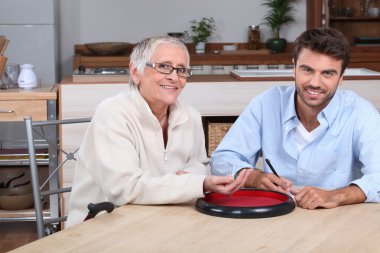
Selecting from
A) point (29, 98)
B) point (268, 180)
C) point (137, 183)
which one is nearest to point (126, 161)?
point (137, 183)

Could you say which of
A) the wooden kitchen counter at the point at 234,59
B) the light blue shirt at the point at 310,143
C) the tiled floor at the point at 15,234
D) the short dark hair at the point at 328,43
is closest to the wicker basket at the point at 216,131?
the tiled floor at the point at 15,234

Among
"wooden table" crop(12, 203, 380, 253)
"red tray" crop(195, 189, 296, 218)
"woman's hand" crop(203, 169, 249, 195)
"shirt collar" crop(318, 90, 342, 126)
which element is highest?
"shirt collar" crop(318, 90, 342, 126)

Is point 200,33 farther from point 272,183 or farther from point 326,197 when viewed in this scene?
point 326,197

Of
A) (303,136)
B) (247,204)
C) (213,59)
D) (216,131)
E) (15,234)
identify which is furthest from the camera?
(213,59)

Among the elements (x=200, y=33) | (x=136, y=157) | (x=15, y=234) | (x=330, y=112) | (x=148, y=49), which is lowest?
(x=15, y=234)

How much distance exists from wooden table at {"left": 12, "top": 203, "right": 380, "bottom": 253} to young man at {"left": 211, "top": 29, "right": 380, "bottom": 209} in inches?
14.2

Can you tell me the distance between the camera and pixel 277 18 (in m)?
6.29

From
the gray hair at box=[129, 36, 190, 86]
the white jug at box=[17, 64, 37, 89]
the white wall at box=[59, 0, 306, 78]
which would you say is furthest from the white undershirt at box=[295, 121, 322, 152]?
the white wall at box=[59, 0, 306, 78]

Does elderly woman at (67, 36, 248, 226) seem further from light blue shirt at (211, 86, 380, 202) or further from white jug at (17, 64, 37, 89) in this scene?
white jug at (17, 64, 37, 89)

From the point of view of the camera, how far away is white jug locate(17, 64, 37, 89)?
4070mm

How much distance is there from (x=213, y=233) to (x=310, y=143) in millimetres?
808

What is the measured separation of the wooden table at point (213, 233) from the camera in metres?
1.63

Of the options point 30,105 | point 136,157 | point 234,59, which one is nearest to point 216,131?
point 30,105

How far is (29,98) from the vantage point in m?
3.89
